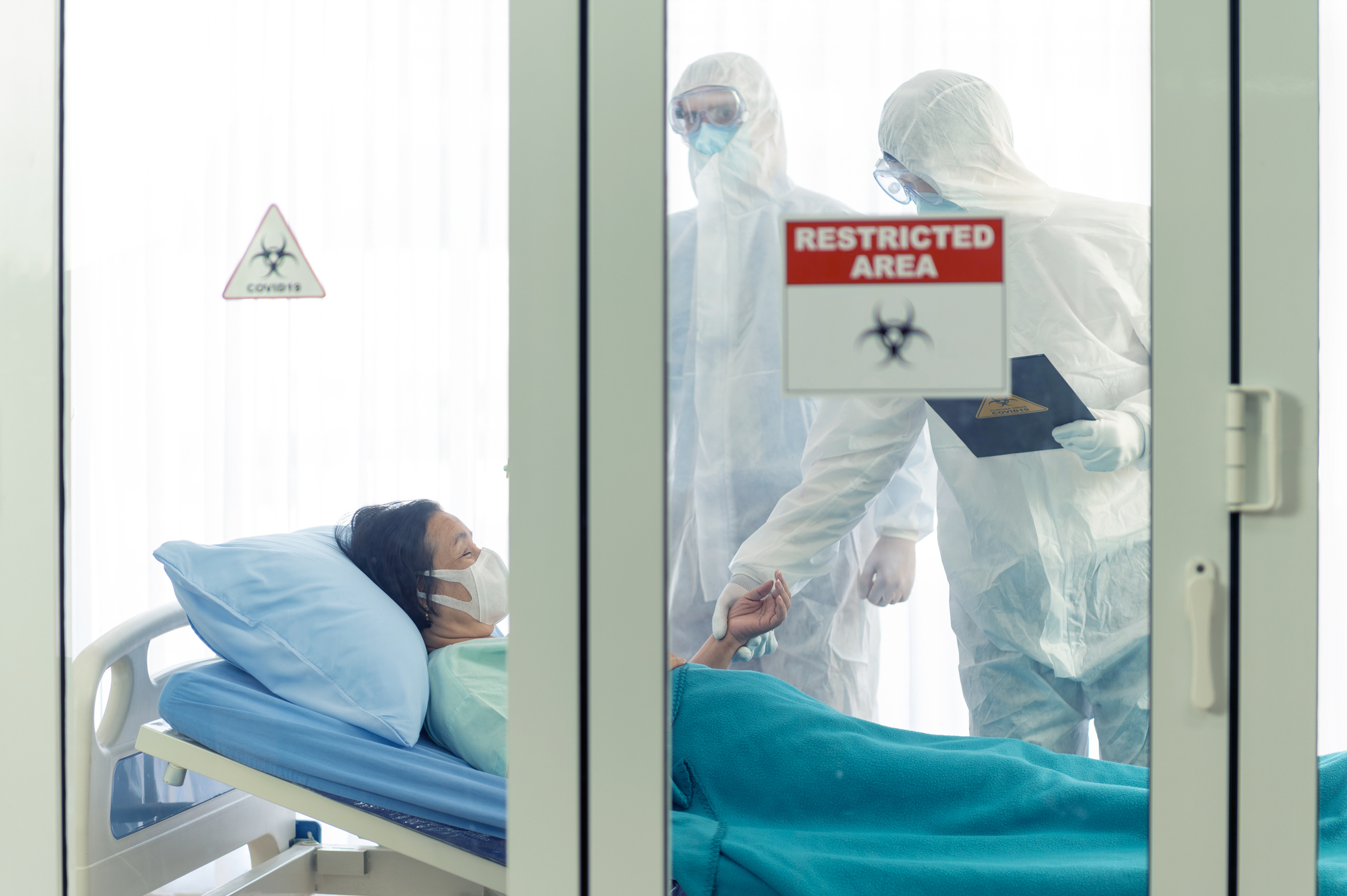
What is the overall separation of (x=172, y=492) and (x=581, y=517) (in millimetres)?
559

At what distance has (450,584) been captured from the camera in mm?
1050

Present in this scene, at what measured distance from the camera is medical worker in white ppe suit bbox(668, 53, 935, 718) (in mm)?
959

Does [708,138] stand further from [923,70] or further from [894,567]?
[894,567]

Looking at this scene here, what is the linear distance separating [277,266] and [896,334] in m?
0.76

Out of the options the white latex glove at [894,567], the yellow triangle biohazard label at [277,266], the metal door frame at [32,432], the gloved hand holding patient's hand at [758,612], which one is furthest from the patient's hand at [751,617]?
the metal door frame at [32,432]

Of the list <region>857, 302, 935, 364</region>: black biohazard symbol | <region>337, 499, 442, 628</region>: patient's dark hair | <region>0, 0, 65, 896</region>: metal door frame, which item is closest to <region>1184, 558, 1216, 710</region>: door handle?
<region>857, 302, 935, 364</region>: black biohazard symbol

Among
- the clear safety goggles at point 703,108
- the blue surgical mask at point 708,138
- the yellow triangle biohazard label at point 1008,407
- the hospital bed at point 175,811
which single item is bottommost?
the hospital bed at point 175,811

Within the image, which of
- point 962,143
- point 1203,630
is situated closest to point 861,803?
point 1203,630

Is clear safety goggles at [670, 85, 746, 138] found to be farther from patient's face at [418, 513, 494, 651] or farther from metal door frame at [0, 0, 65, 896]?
metal door frame at [0, 0, 65, 896]

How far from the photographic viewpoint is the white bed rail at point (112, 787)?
107cm

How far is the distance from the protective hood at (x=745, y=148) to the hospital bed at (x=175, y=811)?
814 millimetres

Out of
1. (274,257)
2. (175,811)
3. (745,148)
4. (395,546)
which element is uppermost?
(745,148)

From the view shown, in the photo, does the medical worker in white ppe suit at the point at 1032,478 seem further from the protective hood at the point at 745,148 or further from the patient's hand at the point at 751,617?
the protective hood at the point at 745,148

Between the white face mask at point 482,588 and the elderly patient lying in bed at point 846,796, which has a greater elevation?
the white face mask at point 482,588
